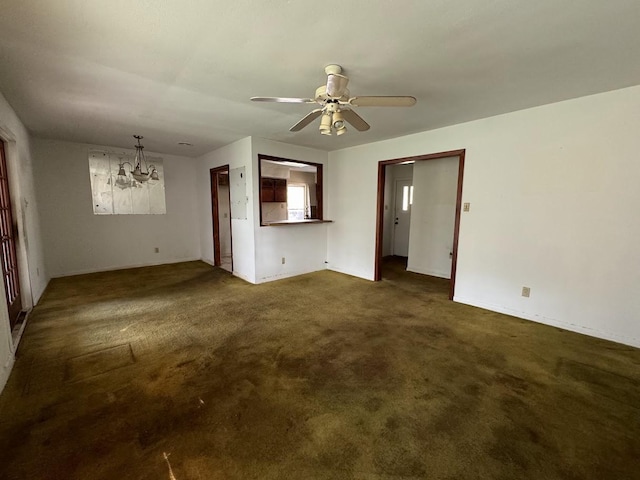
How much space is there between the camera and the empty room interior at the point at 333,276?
1.49 meters

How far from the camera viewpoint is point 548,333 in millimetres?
2820

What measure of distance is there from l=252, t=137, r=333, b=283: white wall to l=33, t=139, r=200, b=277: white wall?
2.62 metres

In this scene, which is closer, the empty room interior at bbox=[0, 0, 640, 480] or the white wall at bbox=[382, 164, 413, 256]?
the empty room interior at bbox=[0, 0, 640, 480]

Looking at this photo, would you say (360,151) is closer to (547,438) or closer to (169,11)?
(169,11)

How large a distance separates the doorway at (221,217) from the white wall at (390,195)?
346cm

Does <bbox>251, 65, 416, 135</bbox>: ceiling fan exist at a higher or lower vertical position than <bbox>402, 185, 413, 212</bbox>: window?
higher

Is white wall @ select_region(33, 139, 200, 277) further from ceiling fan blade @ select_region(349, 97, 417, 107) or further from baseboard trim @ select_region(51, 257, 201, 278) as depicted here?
ceiling fan blade @ select_region(349, 97, 417, 107)

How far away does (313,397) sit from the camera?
188 cm

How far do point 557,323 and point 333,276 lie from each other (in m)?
3.10

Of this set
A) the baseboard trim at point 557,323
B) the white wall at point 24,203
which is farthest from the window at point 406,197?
the white wall at point 24,203

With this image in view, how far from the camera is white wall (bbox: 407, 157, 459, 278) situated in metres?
4.87

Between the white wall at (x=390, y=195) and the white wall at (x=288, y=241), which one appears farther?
the white wall at (x=390, y=195)

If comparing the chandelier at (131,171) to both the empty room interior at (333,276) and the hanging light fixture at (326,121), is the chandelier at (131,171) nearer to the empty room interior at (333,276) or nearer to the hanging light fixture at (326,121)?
the empty room interior at (333,276)

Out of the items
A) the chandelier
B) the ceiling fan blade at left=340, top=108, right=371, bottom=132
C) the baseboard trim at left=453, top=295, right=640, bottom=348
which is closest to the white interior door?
the baseboard trim at left=453, top=295, right=640, bottom=348
